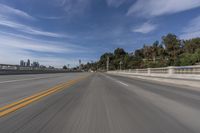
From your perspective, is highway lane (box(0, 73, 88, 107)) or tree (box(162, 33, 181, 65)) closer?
highway lane (box(0, 73, 88, 107))

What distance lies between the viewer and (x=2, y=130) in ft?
13.1

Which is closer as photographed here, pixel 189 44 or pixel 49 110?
Answer: pixel 49 110

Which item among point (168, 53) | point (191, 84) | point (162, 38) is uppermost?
point (162, 38)

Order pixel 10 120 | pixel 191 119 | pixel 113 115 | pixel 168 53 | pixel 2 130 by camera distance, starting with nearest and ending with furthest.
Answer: pixel 2 130 → pixel 10 120 → pixel 191 119 → pixel 113 115 → pixel 168 53

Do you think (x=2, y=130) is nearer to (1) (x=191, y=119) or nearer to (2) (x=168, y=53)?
(1) (x=191, y=119)

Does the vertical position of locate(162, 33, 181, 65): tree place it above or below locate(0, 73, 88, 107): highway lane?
above

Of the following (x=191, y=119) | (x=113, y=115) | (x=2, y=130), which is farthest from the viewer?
(x=113, y=115)

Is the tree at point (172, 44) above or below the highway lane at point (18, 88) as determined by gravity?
above

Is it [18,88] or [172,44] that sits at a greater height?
[172,44]

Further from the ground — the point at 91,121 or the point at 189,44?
the point at 189,44

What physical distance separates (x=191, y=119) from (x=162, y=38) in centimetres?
8791

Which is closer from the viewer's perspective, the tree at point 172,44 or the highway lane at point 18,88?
the highway lane at point 18,88

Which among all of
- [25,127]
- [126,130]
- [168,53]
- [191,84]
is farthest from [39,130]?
[168,53]

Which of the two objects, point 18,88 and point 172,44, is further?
point 172,44
